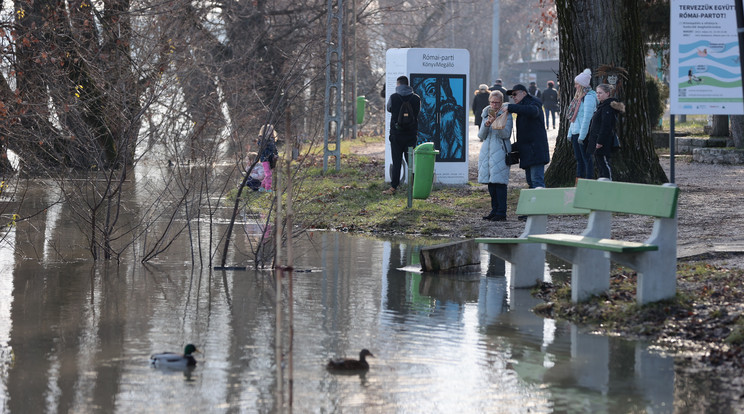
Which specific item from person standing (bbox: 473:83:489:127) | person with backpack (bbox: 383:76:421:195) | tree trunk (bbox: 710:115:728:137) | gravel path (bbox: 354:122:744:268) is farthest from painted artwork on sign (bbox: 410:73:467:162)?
tree trunk (bbox: 710:115:728:137)

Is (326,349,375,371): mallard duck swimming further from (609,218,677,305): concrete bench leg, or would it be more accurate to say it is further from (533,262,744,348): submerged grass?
(609,218,677,305): concrete bench leg

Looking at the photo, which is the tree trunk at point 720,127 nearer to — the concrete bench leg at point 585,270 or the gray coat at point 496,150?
the gray coat at point 496,150

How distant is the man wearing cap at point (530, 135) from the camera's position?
14.5 metres

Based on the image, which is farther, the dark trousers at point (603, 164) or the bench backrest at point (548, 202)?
the dark trousers at point (603, 164)

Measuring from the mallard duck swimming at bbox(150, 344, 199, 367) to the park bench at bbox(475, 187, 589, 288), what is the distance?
3.78 meters

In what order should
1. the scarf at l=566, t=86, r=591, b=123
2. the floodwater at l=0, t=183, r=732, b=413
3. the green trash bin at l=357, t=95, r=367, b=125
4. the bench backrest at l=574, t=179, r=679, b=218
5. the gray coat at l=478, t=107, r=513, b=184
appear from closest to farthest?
the floodwater at l=0, t=183, r=732, b=413, the bench backrest at l=574, t=179, r=679, b=218, the gray coat at l=478, t=107, r=513, b=184, the scarf at l=566, t=86, r=591, b=123, the green trash bin at l=357, t=95, r=367, b=125

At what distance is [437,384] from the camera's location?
6.37 meters

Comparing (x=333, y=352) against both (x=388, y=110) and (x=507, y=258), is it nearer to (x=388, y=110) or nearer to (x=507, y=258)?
(x=507, y=258)

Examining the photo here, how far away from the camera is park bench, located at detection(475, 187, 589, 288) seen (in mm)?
9773

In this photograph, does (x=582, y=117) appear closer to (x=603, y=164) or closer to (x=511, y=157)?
(x=603, y=164)

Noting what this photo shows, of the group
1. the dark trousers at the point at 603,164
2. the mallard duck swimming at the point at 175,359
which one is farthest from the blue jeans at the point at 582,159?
the mallard duck swimming at the point at 175,359

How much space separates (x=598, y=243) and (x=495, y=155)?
661 centimetres

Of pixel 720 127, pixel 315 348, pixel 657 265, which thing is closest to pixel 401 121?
pixel 657 265

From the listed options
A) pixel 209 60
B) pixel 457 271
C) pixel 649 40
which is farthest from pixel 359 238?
pixel 209 60
